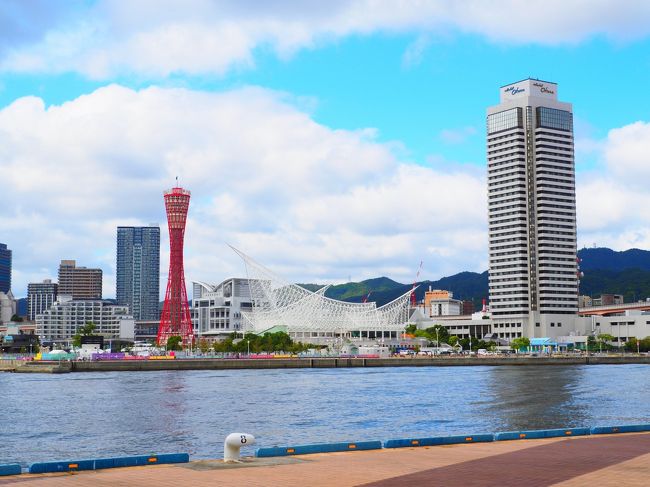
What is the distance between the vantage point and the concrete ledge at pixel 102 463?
21.3 meters

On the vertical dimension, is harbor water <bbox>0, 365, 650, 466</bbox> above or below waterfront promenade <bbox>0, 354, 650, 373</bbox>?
above

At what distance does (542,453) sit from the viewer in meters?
24.3

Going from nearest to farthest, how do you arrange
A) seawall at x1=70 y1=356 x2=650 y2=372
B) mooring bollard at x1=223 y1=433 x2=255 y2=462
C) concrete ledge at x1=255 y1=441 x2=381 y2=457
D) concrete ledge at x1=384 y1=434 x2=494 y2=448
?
mooring bollard at x1=223 y1=433 x2=255 y2=462
concrete ledge at x1=255 y1=441 x2=381 y2=457
concrete ledge at x1=384 y1=434 x2=494 y2=448
seawall at x1=70 y1=356 x2=650 y2=372

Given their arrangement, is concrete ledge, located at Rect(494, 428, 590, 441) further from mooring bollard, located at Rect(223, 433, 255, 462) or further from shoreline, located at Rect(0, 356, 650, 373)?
shoreline, located at Rect(0, 356, 650, 373)

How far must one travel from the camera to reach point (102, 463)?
22062 mm

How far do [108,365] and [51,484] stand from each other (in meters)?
109

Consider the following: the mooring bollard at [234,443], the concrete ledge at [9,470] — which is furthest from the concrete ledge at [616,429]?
the concrete ledge at [9,470]

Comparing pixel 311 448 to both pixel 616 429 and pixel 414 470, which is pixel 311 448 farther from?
pixel 616 429

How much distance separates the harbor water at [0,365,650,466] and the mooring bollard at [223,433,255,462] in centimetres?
1021

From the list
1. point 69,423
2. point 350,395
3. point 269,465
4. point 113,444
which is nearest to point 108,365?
point 350,395

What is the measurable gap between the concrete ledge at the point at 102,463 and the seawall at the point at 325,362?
345ft

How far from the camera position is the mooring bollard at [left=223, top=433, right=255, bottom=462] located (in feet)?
73.6

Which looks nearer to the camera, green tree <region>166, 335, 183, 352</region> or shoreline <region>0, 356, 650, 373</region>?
shoreline <region>0, 356, 650, 373</region>

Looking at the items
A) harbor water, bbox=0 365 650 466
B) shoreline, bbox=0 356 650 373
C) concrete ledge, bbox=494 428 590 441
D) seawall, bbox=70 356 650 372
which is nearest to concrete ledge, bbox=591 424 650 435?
concrete ledge, bbox=494 428 590 441
